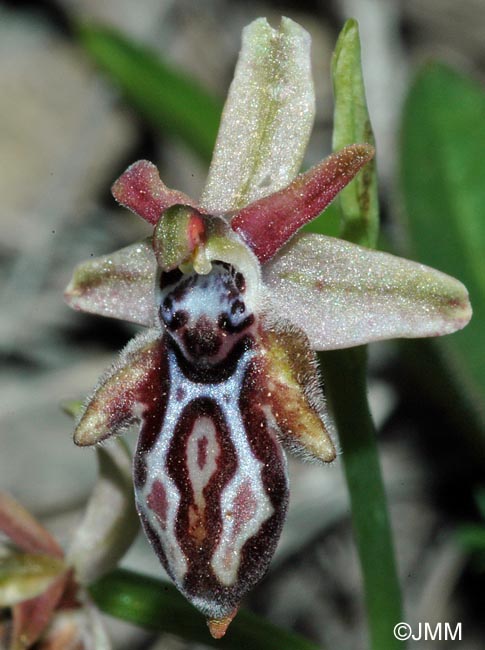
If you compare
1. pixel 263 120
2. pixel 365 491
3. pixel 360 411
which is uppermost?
pixel 263 120

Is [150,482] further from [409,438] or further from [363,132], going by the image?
[409,438]

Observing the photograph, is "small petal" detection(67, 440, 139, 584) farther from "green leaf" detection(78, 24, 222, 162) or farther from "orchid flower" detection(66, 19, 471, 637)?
"green leaf" detection(78, 24, 222, 162)

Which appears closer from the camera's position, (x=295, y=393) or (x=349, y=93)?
(x=295, y=393)

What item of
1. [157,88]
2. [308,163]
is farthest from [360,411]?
[308,163]

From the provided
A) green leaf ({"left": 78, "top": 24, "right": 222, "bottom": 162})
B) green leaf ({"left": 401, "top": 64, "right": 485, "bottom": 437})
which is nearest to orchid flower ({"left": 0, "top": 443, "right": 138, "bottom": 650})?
green leaf ({"left": 401, "top": 64, "right": 485, "bottom": 437})

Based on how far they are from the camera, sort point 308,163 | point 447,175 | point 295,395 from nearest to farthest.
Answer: point 295,395
point 447,175
point 308,163

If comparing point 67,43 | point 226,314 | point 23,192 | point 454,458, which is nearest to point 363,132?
point 226,314

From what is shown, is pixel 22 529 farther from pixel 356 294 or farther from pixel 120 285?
pixel 356 294
